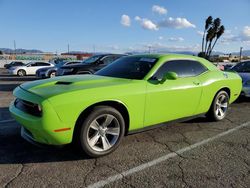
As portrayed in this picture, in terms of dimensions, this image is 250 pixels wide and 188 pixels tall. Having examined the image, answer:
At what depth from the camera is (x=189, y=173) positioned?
3.34 metres

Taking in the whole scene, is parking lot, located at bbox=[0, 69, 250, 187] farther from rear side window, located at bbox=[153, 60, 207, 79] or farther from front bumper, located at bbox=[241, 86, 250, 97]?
front bumper, located at bbox=[241, 86, 250, 97]

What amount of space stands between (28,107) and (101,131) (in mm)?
1054

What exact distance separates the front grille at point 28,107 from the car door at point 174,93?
1628 millimetres

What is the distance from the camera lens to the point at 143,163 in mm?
3596

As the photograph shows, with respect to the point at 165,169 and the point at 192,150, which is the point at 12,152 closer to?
the point at 165,169

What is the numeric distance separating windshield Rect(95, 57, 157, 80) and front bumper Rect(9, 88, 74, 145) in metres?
1.53

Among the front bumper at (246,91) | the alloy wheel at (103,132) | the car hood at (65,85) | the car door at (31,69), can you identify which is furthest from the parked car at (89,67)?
the car door at (31,69)

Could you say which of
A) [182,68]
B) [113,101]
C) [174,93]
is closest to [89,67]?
[182,68]

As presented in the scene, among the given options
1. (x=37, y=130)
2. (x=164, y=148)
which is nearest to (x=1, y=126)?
(x=37, y=130)

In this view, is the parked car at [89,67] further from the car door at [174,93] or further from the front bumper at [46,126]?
the front bumper at [46,126]

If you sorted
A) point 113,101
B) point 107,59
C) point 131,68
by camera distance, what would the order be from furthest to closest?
point 107,59 < point 131,68 < point 113,101

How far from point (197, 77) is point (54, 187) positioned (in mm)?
3352

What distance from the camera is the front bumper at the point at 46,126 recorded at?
3289 mm

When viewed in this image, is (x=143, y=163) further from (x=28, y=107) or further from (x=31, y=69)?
(x=31, y=69)
